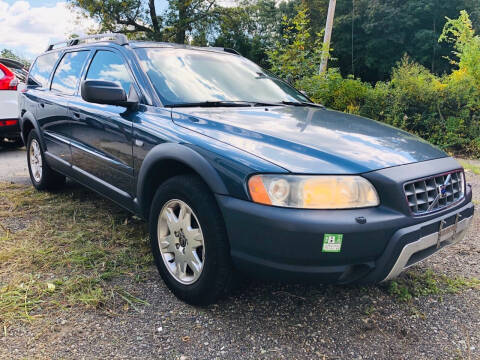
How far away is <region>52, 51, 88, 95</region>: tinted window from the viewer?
12.2ft

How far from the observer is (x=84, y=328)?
2.16 meters

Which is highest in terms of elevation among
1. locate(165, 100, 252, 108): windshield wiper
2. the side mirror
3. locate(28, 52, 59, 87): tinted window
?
locate(28, 52, 59, 87): tinted window

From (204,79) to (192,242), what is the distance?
1.31 m

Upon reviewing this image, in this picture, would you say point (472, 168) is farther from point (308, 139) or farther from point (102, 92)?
point (102, 92)

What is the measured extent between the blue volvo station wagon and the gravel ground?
21cm

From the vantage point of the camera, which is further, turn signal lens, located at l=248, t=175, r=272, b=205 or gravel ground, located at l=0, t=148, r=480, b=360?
gravel ground, located at l=0, t=148, r=480, b=360

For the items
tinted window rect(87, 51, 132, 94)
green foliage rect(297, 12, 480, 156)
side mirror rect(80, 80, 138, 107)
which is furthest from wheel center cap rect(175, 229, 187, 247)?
green foliage rect(297, 12, 480, 156)

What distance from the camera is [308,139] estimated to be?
7.24 feet

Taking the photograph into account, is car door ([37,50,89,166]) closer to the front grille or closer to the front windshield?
the front windshield

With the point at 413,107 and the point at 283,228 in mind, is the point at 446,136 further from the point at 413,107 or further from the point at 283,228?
the point at 283,228

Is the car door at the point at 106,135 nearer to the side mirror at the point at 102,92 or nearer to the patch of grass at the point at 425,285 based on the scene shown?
the side mirror at the point at 102,92

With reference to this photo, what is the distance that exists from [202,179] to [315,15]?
34241 mm

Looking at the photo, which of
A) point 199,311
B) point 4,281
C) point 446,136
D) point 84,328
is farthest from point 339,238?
point 446,136

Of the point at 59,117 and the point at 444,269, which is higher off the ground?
the point at 59,117
